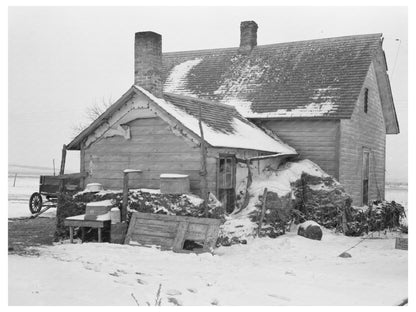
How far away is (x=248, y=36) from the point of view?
23.9m

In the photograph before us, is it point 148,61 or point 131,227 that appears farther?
point 148,61

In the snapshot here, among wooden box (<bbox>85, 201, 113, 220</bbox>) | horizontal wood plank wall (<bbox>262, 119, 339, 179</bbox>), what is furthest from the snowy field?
horizontal wood plank wall (<bbox>262, 119, 339, 179</bbox>)

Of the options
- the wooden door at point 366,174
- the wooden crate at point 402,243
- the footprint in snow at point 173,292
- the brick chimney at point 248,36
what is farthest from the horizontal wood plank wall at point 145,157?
Answer: the brick chimney at point 248,36

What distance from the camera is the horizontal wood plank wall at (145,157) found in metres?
13.7

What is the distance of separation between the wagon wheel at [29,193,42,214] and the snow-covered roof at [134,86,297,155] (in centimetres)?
843

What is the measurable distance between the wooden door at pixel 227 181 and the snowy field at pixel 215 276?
1836 mm

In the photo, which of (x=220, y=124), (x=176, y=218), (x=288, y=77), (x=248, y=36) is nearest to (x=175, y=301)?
(x=176, y=218)

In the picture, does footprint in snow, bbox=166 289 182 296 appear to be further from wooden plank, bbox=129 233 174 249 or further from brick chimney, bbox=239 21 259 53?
brick chimney, bbox=239 21 259 53

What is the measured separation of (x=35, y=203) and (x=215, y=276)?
1351 cm

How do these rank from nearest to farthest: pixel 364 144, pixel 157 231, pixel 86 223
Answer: pixel 157 231 < pixel 86 223 < pixel 364 144

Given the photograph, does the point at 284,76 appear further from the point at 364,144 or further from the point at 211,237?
the point at 211,237
